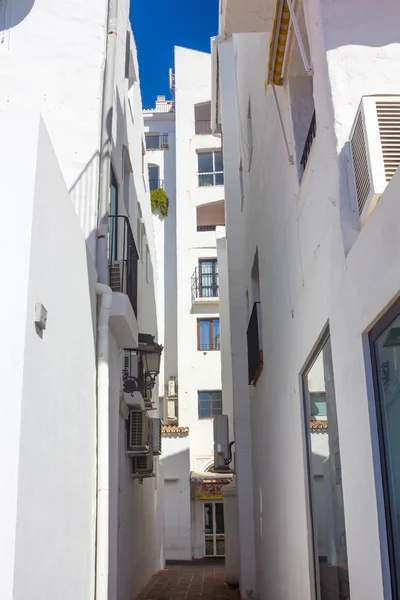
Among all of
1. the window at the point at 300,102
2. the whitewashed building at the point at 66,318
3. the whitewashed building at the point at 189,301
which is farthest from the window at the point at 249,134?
the whitewashed building at the point at 189,301

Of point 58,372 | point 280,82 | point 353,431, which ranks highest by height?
point 280,82

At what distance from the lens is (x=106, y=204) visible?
8.45m

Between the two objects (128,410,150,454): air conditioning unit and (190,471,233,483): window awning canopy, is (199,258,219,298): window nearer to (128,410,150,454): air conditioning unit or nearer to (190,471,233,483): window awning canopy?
(190,471,233,483): window awning canopy

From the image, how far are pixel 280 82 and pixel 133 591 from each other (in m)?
8.85

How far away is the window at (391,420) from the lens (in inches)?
161

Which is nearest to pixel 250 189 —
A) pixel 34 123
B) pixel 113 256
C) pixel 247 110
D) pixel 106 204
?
pixel 247 110

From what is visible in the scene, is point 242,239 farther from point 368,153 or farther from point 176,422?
point 176,422

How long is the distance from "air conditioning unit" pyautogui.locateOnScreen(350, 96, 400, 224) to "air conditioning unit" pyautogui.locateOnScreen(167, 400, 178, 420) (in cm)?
2362

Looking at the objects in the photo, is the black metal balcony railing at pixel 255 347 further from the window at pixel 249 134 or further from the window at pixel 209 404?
the window at pixel 209 404

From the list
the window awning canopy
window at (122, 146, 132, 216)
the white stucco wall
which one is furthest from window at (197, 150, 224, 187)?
the white stucco wall

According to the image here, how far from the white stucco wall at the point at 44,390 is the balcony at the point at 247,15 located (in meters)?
3.31

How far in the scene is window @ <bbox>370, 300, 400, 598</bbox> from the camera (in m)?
4.09

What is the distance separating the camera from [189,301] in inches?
1139

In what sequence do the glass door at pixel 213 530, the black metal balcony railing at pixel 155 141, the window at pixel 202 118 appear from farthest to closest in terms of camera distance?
the black metal balcony railing at pixel 155 141
the window at pixel 202 118
the glass door at pixel 213 530
